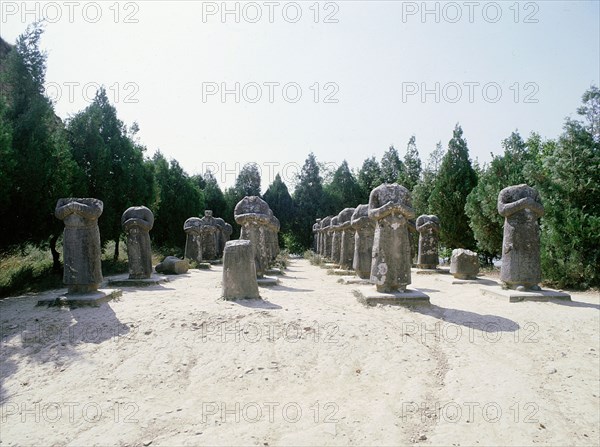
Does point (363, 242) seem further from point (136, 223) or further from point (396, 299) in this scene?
point (136, 223)

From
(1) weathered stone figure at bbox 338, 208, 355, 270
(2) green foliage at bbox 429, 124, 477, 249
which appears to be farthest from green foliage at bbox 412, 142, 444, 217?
(1) weathered stone figure at bbox 338, 208, 355, 270

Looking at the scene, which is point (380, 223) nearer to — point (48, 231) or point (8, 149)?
point (8, 149)

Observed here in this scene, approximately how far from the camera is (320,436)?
3.57 metres

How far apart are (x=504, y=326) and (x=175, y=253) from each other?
778 inches

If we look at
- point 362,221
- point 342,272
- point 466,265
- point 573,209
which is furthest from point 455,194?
point 362,221

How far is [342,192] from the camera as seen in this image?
3797cm

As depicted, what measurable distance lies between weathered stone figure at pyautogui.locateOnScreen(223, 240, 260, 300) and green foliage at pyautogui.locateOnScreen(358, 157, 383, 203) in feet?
103

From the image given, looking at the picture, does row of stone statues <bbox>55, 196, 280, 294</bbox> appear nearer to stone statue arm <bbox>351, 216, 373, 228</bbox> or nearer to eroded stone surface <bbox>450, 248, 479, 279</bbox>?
stone statue arm <bbox>351, 216, 373, 228</bbox>

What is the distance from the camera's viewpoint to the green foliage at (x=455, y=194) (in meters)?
18.8

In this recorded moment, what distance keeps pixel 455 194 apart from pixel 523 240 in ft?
33.7

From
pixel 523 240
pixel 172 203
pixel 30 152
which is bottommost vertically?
pixel 523 240

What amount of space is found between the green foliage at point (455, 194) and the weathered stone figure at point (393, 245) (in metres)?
11.6

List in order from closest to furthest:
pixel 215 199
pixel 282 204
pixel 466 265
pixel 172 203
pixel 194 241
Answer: pixel 466 265 → pixel 194 241 → pixel 172 203 → pixel 215 199 → pixel 282 204

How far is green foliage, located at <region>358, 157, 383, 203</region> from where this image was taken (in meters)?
39.2
